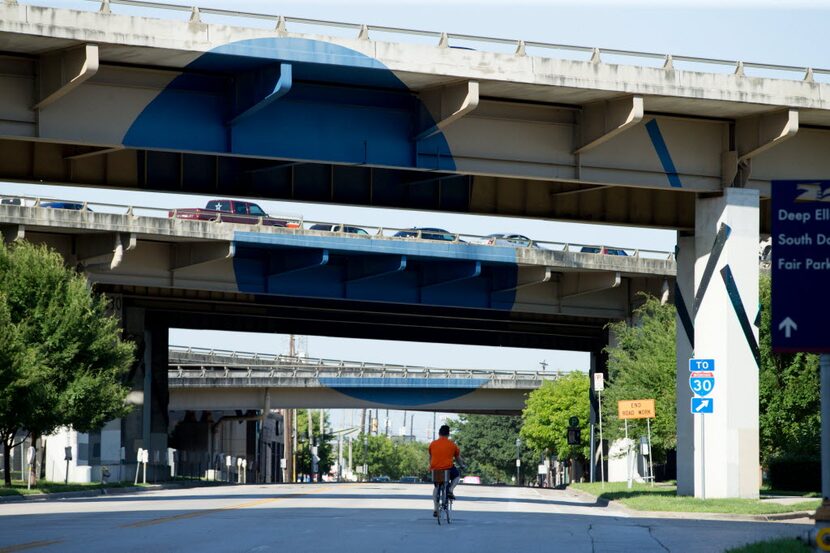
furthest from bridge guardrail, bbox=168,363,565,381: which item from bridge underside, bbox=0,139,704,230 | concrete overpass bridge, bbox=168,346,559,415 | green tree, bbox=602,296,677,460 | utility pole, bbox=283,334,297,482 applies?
bridge underside, bbox=0,139,704,230

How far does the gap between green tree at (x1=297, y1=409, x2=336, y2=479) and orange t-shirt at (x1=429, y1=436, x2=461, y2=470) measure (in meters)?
115

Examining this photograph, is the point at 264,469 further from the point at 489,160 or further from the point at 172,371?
the point at 489,160

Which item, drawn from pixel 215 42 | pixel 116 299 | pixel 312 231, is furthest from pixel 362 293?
pixel 215 42

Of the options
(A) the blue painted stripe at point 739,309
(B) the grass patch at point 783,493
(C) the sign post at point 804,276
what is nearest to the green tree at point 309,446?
(B) the grass patch at point 783,493

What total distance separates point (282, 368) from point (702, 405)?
5324 cm

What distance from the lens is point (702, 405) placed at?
2998 centimetres

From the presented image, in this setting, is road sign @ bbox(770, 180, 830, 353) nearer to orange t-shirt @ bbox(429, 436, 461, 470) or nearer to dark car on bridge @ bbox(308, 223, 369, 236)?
orange t-shirt @ bbox(429, 436, 461, 470)

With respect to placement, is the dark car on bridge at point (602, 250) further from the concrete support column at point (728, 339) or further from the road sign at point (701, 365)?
the road sign at point (701, 365)

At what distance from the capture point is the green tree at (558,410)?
264 ft

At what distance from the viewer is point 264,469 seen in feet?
409

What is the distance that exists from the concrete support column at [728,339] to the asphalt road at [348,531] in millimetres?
3922

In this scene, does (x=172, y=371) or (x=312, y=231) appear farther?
(x=172, y=371)

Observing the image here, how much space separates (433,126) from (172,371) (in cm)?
5059

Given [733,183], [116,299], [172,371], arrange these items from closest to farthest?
1. [733,183]
2. [116,299]
3. [172,371]
